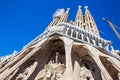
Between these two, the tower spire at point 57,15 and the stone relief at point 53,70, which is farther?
the tower spire at point 57,15

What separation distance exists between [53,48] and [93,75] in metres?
4.46

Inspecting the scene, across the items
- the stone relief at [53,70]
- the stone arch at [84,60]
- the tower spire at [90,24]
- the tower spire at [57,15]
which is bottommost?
the stone relief at [53,70]

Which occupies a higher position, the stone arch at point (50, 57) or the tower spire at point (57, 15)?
the tower spire at point (57, 15)

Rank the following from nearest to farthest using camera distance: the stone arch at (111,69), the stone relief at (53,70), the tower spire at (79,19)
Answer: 1. the stone relief at (53,70)
2. the stone arch at (111,69)
3. the tower spire at (79,19)

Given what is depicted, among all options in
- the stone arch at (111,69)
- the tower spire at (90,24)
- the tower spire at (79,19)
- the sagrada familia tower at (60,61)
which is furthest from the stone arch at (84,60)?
the tower spire at (79,19)

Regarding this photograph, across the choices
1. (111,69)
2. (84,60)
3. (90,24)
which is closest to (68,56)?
(84,60)

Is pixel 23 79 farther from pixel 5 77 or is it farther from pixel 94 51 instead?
pixel 94 51

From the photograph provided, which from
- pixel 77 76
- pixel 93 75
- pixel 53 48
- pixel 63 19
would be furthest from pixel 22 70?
pixel 63 19

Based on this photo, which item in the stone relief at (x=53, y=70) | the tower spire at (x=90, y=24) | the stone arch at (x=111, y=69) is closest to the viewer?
the stone relief at (x=53, y=70)

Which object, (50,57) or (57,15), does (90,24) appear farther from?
(50,57)

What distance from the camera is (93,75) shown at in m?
15.8

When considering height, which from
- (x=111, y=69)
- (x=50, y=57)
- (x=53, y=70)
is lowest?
(x=53, y=70)

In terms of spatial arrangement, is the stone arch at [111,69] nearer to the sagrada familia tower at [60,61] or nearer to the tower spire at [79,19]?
the sagrada familia tower at [60,61]

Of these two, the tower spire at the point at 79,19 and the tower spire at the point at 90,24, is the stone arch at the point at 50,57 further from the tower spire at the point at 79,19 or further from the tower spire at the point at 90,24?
the tower spire at the point at 79,19
